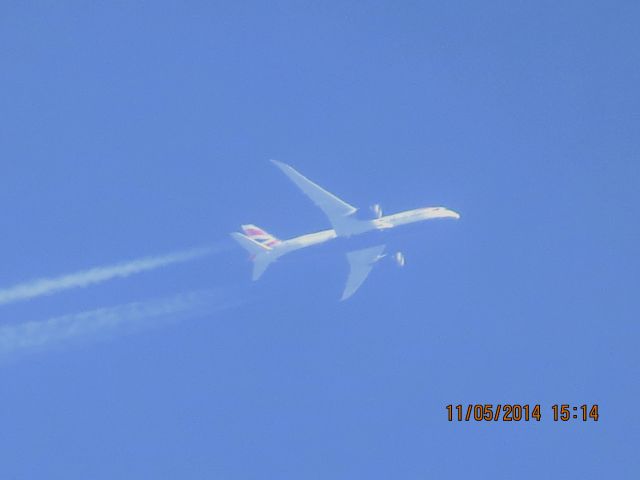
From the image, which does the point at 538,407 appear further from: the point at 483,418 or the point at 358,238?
the point at 358,238

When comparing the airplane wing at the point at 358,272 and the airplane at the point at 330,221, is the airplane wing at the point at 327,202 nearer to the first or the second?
the airplane at the point at 330,221

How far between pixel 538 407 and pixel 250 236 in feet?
97.5

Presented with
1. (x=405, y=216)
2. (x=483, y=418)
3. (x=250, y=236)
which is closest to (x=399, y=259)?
(x=405, y=216)

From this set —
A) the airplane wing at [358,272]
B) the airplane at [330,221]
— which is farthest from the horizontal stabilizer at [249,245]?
the airplane wing at [358,272]

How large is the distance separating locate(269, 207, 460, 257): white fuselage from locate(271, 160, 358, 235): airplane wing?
0.78 metres

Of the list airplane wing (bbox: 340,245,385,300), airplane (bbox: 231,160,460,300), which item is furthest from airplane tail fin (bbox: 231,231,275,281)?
airplane wing (bbox: 340,245,385,300)

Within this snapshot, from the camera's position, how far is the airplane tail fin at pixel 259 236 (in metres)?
102

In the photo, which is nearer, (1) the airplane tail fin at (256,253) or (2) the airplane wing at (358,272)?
(1) the airplane tail fin at (256,253)

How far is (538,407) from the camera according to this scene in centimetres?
8862

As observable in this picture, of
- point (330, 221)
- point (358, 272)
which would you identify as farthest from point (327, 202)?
point (358, 272)

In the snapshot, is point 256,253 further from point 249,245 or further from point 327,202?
point 327,202

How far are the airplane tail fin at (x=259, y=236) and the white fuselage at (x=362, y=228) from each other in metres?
4.81

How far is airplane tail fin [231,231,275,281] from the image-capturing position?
97625 mm

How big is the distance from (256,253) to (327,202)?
7214mm
